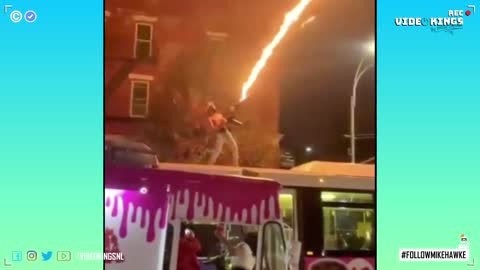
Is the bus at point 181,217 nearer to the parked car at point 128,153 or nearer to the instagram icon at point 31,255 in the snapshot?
the parked car at point 128,153

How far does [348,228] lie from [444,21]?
670mm

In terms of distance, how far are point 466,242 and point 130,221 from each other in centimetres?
96

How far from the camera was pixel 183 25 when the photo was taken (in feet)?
6.00

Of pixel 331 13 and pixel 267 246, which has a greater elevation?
pixel 331 13

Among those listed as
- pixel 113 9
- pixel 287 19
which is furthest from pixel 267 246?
pixel 113 9

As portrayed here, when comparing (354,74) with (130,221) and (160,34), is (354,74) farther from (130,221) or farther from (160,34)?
(130,221)

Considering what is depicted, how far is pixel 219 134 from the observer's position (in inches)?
71.7

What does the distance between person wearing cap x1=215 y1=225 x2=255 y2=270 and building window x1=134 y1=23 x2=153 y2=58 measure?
536 mm

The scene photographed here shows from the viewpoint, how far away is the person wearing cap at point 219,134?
1820 mm

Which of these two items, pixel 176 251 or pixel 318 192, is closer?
pixel 176 251

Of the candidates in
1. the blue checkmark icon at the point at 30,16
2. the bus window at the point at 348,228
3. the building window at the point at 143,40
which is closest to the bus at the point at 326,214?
the bus window at the point at 348,228

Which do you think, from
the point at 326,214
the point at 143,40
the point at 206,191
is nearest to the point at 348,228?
the point at 326,214

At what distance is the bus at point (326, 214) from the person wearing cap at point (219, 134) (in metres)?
0.03

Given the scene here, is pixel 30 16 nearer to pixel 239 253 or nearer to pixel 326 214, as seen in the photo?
pixel 239 253
